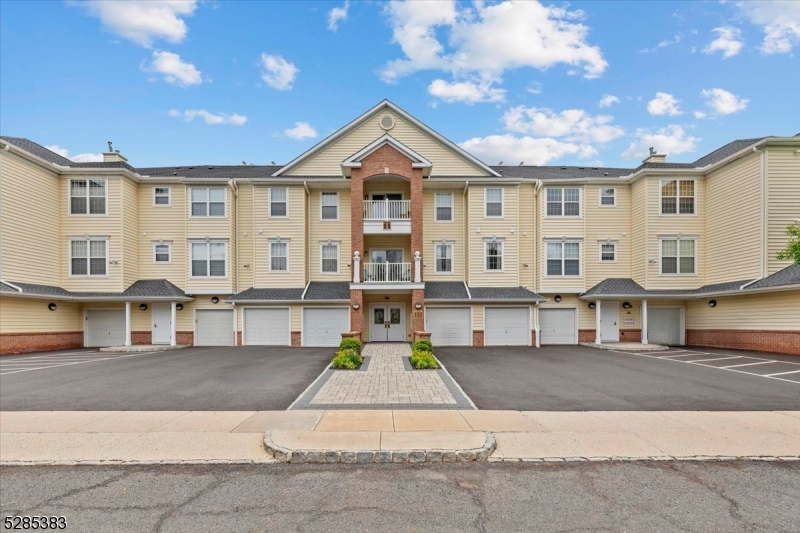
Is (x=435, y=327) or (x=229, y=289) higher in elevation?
(x=229, y=289)

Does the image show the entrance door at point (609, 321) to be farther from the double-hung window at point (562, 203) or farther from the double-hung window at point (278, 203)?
the double-hung window at point (278, 203)

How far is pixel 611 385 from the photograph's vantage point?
11273 mm

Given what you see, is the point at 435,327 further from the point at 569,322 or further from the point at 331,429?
the point at 331,429

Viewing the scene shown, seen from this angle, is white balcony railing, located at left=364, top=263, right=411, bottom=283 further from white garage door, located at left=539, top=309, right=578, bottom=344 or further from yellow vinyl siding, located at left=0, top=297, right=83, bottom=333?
yellow vinyl siding, located at left=0, top=297, right=83, bottom=333

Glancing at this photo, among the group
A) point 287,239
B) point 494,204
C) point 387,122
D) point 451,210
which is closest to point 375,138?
point 387,122

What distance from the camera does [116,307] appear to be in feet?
73.9

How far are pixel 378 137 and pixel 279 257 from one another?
8858mm

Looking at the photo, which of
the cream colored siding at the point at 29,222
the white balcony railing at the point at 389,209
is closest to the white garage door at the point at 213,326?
the cream colored siding at the point at 29,222

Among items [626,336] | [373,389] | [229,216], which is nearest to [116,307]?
[229,216]

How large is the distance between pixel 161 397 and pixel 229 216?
572 inches

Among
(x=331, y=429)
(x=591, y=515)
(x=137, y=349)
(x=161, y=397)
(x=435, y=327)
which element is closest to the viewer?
(x=591, y=515)

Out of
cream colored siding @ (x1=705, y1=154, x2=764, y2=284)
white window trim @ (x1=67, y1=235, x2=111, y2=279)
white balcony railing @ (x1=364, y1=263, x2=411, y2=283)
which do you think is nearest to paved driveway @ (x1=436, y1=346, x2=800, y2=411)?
cream colored siding @ (x1=705, y1=154, x2=764, y2=284)

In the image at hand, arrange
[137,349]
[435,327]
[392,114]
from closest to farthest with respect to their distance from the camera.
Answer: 1. [137,349]
2. [435,327]
3. [392,114]

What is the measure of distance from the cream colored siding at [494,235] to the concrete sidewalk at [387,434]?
47.5 feet
